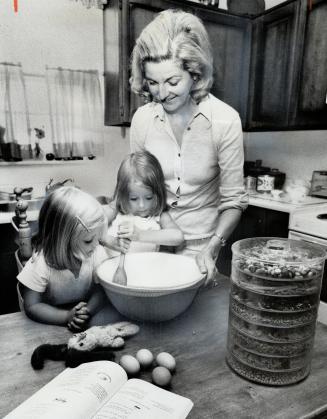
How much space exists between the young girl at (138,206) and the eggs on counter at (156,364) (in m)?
0.30

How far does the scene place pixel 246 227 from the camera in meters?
2.07

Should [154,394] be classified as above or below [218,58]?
below

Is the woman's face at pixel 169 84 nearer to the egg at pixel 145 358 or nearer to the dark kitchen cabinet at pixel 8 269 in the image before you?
the dark kitchen cabinet at pixel 8 269

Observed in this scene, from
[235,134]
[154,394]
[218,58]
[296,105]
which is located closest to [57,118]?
[235,134]

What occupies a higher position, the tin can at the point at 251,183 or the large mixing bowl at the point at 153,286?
the tin can at the point at 251,183

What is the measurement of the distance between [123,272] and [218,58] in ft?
3.04

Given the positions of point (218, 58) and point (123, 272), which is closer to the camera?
point (123, 272)

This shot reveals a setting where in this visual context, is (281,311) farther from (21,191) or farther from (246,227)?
(246,227)

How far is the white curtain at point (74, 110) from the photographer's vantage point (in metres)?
1.09

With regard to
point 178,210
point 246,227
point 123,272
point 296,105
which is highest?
point 296,105

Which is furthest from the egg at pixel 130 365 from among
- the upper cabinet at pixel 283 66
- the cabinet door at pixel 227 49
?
the upper cabinet at pixel 283 66

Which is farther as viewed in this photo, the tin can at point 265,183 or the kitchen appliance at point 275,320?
the tin can at point 265,183

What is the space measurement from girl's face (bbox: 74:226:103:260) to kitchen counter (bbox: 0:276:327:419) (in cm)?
19

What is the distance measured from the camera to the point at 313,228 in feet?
6.52
